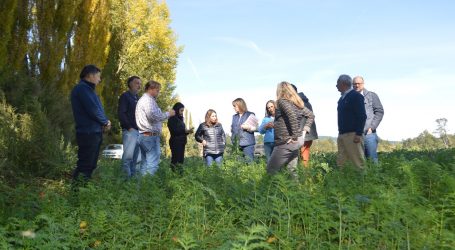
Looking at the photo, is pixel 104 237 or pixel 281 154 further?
pixel 281 154

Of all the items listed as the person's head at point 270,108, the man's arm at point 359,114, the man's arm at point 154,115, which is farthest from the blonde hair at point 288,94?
the person's head at point 270,108

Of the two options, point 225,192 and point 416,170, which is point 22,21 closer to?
point 225,192

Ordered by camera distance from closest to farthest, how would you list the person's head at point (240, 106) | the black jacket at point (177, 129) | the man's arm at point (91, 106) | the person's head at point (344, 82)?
1. the man's arm at point (91, 106)
2. the person's head at point (344, 82)
3. the black jacket at point (177, 129)
4. the person's head at point (240, 106)

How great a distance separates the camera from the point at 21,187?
6.14m

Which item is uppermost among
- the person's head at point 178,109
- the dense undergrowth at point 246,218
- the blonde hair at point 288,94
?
the person's head at point 178,109

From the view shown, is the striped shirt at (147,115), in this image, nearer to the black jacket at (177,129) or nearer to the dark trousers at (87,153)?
the dark trousers at (87,153)

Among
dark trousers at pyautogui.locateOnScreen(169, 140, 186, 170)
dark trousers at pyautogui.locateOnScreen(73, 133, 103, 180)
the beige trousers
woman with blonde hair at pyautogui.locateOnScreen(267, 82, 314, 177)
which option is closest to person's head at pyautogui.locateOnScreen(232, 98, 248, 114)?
dark trousers at pyautogui.locateOnScreen(169, 140, 186, 170)

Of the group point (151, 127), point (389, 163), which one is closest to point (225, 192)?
point (151, 127)

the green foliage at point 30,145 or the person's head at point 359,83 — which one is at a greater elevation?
the person's head at point 359,83

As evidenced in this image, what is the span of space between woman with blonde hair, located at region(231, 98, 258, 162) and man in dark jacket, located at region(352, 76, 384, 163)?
2.70 m

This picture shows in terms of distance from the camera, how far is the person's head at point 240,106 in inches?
420

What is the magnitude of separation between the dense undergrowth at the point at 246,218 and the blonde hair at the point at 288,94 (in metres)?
1.00

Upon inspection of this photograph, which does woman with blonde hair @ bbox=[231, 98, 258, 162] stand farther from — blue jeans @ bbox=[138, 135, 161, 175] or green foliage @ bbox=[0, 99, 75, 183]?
green foliage @ bbox=[0, 99, 75, 183]

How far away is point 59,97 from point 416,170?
898 cm
